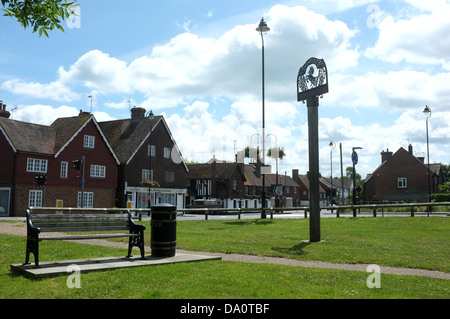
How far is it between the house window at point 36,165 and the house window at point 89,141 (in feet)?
16.9

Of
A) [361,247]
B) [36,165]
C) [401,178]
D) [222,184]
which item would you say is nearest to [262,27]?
[361,247]

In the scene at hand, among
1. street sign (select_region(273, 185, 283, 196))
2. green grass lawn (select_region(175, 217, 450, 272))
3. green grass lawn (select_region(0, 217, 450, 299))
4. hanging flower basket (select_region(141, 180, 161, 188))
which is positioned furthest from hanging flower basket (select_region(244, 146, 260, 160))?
green grass lawn (select_region(0, 217, 450, 299))

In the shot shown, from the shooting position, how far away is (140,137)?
5272cm

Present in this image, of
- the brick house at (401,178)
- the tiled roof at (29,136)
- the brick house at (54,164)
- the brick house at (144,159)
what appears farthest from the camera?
the brick house at (401,178)

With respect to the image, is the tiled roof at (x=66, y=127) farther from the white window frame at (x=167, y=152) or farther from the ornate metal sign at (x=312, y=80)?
the ornate metal sign at (x=312, y=80)

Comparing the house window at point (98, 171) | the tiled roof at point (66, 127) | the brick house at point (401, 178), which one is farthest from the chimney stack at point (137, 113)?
the brick house at point (401, 178)

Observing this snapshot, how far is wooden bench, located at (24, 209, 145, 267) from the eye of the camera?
8656mm

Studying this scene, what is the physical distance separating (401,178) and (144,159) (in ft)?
142

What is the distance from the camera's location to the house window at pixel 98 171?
46438 mm

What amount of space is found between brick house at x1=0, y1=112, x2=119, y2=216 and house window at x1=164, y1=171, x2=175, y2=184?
8.40 metres

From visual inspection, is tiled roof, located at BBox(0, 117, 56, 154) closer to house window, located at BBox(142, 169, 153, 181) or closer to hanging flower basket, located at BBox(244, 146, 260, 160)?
house window, located at BBox(142, 169, 153, 181)

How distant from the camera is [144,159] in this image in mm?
52719
